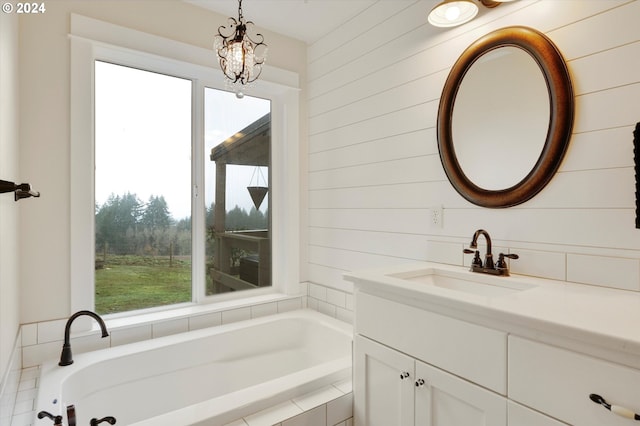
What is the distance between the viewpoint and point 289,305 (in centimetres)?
271

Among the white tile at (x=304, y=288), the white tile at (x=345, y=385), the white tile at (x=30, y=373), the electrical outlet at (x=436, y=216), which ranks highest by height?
the electrical outlet at (x=436, y=216)

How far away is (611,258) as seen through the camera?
124 centimetres

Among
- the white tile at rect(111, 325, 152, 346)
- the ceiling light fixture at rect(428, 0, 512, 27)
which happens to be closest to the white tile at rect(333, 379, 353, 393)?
the white tile at rect(111, 325, 152, 346)

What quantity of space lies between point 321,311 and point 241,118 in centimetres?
165

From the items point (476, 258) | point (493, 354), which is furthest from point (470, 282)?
point (493, 354)

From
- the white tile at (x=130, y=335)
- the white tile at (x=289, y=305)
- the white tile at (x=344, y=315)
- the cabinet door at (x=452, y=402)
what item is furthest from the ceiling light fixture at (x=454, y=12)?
the white tile at (x=130, y=335)

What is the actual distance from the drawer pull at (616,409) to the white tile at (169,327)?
2102 mm

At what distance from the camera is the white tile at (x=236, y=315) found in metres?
2.39

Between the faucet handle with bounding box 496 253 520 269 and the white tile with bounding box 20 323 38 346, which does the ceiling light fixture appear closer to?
the faucet handle with bounding box 496 253 520 269

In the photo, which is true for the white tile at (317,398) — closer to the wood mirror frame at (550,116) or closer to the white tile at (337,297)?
the white tile at (337,297)

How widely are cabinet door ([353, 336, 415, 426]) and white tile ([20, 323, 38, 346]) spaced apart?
1672mm

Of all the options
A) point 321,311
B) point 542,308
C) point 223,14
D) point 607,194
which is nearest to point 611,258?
point 607,194

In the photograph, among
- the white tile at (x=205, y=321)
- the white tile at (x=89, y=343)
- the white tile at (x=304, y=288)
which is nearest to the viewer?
the white tile at (x=89, y=343)

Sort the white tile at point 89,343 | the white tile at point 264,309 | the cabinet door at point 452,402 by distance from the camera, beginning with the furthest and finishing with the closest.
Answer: the white tile at point 264,309
the white tile at point 89,343
the cabinet door at point 452,402
